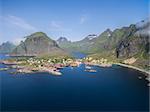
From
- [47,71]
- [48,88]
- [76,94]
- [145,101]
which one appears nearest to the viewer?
[145,101]

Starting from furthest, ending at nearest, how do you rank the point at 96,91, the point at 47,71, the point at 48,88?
the point at 47,71 → the point at 48,88 → the point at 96,91

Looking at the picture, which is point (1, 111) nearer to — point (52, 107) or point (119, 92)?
point (52, 107)

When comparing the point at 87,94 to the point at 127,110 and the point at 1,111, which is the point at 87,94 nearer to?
the point at 127,110

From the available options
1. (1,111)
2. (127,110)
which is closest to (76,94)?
(127,110)

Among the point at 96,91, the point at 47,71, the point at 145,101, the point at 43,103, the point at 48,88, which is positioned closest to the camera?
the point at 43,103

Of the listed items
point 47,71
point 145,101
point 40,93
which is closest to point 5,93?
point 40,93

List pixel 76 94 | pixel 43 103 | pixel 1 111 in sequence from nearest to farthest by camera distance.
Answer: pixel 1 111
pixel 43 103
pixel 76 94

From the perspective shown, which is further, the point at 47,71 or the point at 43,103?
the point at 47,71

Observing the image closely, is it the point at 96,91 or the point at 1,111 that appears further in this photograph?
the point at 96,91
